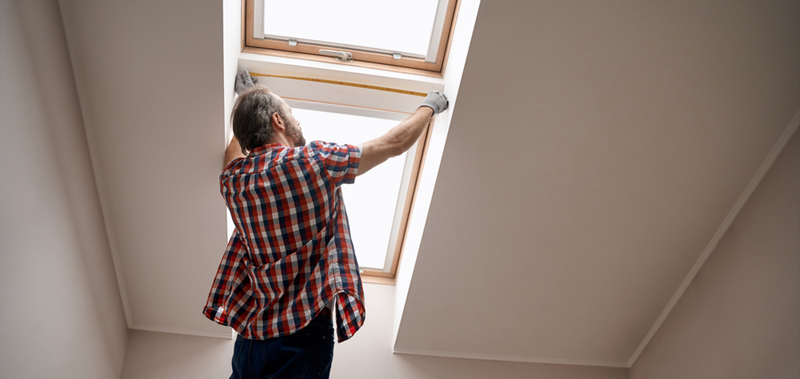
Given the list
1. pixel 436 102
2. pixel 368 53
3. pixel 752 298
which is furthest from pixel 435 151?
pixel 752 298

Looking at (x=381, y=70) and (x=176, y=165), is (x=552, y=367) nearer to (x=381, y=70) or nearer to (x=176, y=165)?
(x=381, y=70)

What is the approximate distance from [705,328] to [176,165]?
219 cm

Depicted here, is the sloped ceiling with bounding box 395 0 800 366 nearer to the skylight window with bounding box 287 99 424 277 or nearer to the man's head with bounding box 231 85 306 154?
the skylight window with bounding box 287 99 424 277

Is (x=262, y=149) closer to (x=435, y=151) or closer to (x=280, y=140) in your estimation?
(x=280, y=140)

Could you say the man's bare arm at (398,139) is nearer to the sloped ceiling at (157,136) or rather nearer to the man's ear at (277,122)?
the man's ear at (277,122)

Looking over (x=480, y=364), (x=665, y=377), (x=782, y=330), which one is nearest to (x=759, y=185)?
(x=782, y=330)

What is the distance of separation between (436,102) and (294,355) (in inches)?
37.0

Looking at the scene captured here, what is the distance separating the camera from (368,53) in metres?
2.11

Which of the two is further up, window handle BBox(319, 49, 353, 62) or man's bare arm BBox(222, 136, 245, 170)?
window handle BBox(319, 49, 353, 62)

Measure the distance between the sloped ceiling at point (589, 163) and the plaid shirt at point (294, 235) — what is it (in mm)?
Answer: 542

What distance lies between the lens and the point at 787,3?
1.64m

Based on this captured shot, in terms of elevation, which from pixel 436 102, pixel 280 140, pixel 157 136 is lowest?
pixel 157 136

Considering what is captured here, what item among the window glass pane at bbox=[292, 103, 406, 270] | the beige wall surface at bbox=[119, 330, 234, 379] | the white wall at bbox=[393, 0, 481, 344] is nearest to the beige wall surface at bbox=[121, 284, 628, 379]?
the beige wall surface at bbox=[119, 330, 234, 379]

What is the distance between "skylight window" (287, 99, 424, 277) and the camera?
7.31ft
